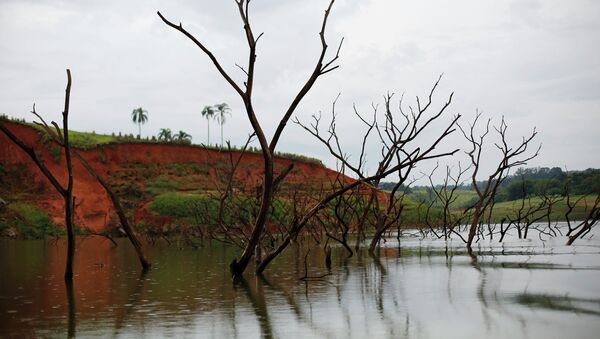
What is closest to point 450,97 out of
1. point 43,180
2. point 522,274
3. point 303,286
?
point 522,274

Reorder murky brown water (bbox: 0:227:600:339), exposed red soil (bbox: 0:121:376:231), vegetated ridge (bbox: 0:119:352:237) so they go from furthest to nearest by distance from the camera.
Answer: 1. exposed red soil (bbox: 0:121:376:231)
2. vegetated ridge (bbox: 0:119:352:237)
3. murky brown water (bbox: 0:227:600:339)

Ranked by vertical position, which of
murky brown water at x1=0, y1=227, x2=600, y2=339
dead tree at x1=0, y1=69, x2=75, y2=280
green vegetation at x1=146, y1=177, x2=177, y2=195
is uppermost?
green vegetation at x1=146, y1=177, x2=177, y2=195

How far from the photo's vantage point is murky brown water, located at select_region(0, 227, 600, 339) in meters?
10.4

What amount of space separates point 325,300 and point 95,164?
56473mm

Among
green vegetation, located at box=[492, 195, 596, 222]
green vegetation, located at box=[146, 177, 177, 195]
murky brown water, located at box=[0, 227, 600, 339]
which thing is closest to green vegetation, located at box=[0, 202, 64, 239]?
green vegetation, located at box=[146, 177, 177, 195]

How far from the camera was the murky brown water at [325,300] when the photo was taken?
10430mm

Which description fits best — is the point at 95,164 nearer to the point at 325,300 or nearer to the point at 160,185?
the point at 160,185

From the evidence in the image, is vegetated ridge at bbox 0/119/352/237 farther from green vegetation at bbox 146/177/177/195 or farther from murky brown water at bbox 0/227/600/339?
murky brown water at bbox 0/227/600/339

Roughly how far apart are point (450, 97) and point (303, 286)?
6345 millimetres

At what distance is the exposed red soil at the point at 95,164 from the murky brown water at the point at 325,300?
110ft

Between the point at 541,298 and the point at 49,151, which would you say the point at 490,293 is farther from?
the point at 49,151

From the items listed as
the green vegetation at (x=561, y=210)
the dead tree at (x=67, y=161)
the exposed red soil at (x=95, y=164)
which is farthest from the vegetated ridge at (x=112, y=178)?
the dead tree at (x=67, y=161)

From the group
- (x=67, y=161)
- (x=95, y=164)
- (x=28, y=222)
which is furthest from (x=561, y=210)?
(x=67, y=161)

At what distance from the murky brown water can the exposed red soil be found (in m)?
33.6
